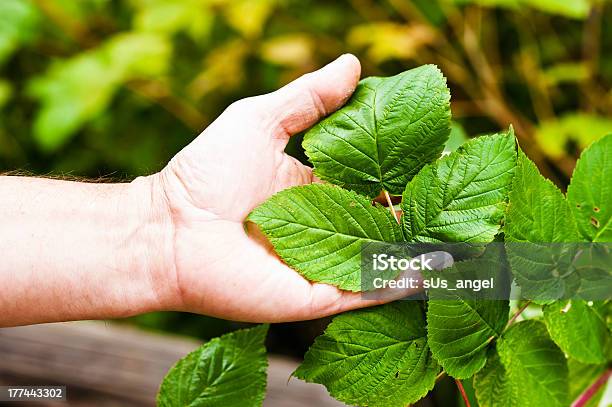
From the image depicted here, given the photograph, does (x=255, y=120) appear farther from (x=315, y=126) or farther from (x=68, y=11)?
(x=68, y=11)

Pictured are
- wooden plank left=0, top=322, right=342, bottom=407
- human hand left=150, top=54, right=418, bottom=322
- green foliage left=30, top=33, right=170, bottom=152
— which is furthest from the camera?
green foliage left=30, top=33, right=170, bottom=152

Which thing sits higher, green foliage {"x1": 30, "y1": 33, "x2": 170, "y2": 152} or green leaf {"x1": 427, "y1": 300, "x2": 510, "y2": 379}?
green foliage {"x1": 30, "y1": 33, "x2": 170, "y2": 152}

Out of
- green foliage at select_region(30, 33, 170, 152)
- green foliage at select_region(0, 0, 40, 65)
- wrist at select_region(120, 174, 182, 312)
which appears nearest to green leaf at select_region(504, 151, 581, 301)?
wrist at select_region(120, 174, 182, 312)

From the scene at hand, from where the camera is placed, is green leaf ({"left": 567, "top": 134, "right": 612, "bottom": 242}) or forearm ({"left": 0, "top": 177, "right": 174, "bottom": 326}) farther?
forearm ({"left": 0, "top": 177, "right": 174, "bottom": 326})

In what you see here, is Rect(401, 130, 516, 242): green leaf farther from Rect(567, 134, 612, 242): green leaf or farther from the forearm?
the forearm

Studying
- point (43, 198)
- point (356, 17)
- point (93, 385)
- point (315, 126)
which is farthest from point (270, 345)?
point (315, 126)

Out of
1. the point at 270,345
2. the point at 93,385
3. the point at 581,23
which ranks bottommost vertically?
the point at 270,345
